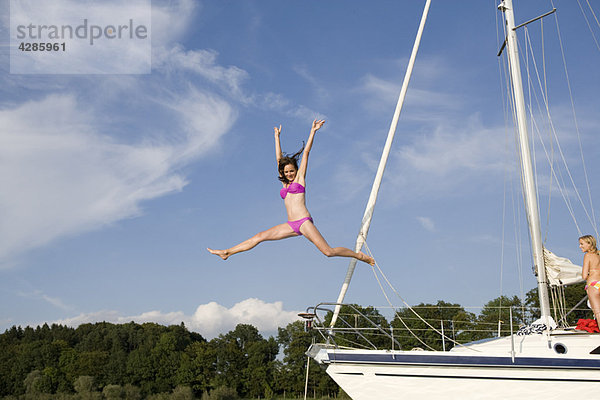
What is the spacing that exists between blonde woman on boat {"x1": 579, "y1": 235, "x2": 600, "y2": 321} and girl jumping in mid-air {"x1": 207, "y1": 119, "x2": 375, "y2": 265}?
16.9 ft

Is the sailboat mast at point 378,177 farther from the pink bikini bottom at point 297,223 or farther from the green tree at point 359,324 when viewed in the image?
the pink bikini bottom at point 297,223

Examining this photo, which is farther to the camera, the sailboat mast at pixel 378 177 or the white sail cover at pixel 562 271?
the white sail cover at pixel 562 271

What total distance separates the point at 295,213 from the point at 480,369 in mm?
4515

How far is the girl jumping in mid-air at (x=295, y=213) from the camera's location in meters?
10.3

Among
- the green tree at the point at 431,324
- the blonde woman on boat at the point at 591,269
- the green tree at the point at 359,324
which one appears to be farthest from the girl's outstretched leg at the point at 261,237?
the green tree at the point at 431,324

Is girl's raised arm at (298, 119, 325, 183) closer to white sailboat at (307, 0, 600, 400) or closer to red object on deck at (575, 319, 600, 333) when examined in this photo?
white sailboat at (307, 0, 600, 400)

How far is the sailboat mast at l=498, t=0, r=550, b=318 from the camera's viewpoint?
1244 centimetres

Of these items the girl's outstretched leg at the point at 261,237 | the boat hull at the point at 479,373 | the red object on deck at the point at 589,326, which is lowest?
the boat hull at the point at 479,373

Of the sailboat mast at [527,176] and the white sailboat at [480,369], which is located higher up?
the sailboat mast at [527,176]

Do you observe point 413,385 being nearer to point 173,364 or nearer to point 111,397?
point 111,397

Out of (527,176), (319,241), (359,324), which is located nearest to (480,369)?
(319,241)

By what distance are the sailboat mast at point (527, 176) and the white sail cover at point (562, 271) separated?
26 cm

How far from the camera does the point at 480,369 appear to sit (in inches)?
402

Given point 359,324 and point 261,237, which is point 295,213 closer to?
point 261,237
